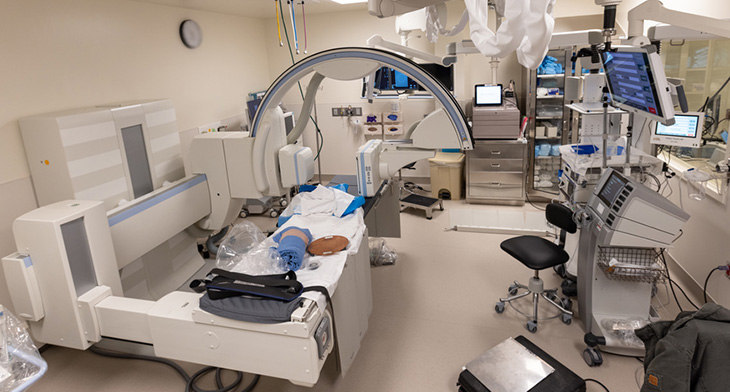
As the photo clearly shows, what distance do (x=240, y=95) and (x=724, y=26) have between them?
15.7ft

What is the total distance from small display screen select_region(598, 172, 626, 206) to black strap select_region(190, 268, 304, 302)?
6.26 ft

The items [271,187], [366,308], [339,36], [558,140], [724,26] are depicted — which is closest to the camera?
[724,26]

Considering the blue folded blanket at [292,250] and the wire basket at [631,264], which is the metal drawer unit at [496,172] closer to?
the wire basket at [631,264]

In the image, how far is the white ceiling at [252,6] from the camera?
14.3 feet

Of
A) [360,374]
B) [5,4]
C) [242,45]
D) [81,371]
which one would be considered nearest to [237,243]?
[360,374]

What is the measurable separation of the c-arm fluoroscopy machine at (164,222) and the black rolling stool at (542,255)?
891 mm

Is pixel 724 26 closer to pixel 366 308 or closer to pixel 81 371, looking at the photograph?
pixel 366 308

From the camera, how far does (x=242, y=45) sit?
575 cm

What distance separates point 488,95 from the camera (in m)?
5.18

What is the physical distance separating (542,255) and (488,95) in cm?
268

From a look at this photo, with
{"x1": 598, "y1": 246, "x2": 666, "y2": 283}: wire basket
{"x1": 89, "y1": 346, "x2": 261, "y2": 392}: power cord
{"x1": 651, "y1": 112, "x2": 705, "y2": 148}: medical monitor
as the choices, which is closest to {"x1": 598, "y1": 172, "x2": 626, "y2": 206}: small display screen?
{"x1": 598, "y1": 246, "x2": 666, "y2": 283}: wire basket

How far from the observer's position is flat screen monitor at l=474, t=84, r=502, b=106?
514 cm

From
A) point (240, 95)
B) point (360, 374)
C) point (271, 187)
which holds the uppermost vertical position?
point (240, 95)

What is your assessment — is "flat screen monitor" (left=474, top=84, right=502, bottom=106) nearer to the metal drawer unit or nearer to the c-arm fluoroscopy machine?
the metal drawer unit
